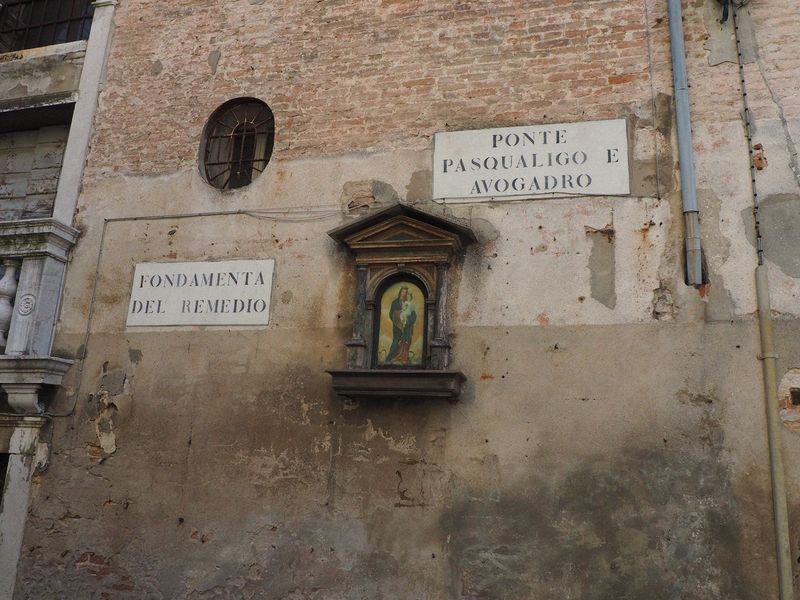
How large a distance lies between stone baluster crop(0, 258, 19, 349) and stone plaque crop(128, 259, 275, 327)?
1.14 m

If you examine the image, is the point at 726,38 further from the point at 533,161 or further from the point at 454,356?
the point at 454,356

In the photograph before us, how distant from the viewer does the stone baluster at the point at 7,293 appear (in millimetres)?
6457

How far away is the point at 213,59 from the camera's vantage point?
6.92 metres

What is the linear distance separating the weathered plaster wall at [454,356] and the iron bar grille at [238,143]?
0.18 meters

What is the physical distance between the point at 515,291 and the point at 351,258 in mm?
1406

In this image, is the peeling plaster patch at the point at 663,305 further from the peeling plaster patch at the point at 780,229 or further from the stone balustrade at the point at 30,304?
the stone balustrade at the point at 30,304

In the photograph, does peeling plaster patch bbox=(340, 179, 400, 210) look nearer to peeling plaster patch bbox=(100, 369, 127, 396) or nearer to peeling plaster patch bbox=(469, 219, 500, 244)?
peeling plaster patch bbox=(469, 219, 500, 244)

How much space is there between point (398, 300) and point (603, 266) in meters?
1.61

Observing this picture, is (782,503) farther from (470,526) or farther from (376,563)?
(376,563)

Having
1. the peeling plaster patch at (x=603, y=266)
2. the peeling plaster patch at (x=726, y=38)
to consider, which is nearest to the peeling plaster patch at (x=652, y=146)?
the peeling plaster patch at (x=603, y=266)

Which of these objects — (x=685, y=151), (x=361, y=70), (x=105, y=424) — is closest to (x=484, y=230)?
(x=685, y=151)

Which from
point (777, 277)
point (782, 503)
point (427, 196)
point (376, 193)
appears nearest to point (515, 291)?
point (427, 196)

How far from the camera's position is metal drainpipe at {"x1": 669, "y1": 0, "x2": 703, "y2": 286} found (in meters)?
5.19

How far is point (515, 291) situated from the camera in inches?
218
